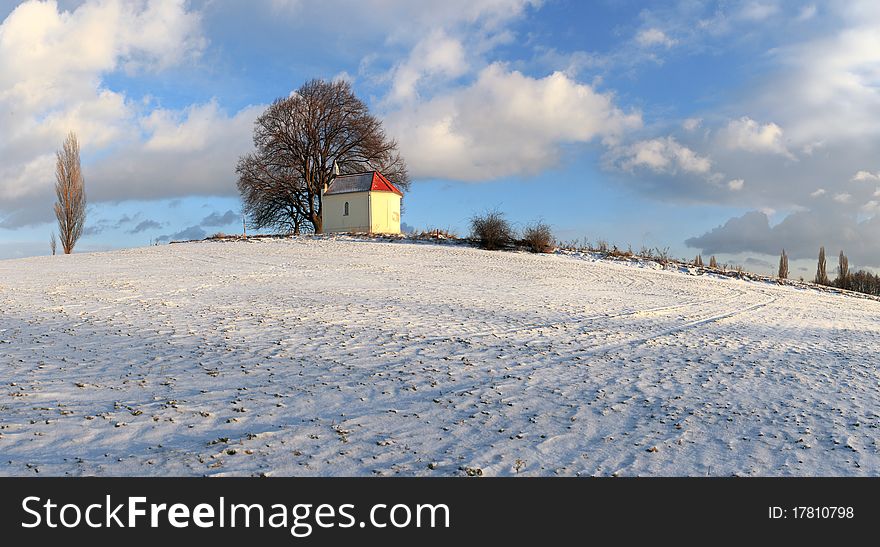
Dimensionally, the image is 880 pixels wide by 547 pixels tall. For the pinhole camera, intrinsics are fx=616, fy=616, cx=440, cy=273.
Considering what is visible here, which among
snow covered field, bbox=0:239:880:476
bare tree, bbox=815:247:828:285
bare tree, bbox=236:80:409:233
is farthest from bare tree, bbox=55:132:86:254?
bare tree, bbox=815:247:828:285

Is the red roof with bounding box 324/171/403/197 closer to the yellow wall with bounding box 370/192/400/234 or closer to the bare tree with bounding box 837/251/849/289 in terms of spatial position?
the yellow wall with bounding box 370/192/400/234

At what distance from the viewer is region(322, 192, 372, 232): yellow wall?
44906 millimetres

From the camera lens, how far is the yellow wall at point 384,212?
44938 mm

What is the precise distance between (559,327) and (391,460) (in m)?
8.26

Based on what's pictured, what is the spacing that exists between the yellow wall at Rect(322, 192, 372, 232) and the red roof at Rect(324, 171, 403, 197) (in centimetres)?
38

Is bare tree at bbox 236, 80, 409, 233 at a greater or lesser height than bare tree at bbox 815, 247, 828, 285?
greater

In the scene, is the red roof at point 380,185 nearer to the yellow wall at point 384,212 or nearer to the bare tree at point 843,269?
the yellow wall at point 384,212

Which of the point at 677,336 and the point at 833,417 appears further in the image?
the point at 677,336

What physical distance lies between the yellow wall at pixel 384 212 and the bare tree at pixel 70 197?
2145 cm

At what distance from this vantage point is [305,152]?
49.5m

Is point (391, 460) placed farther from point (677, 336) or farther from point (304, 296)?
point (304, 296)
